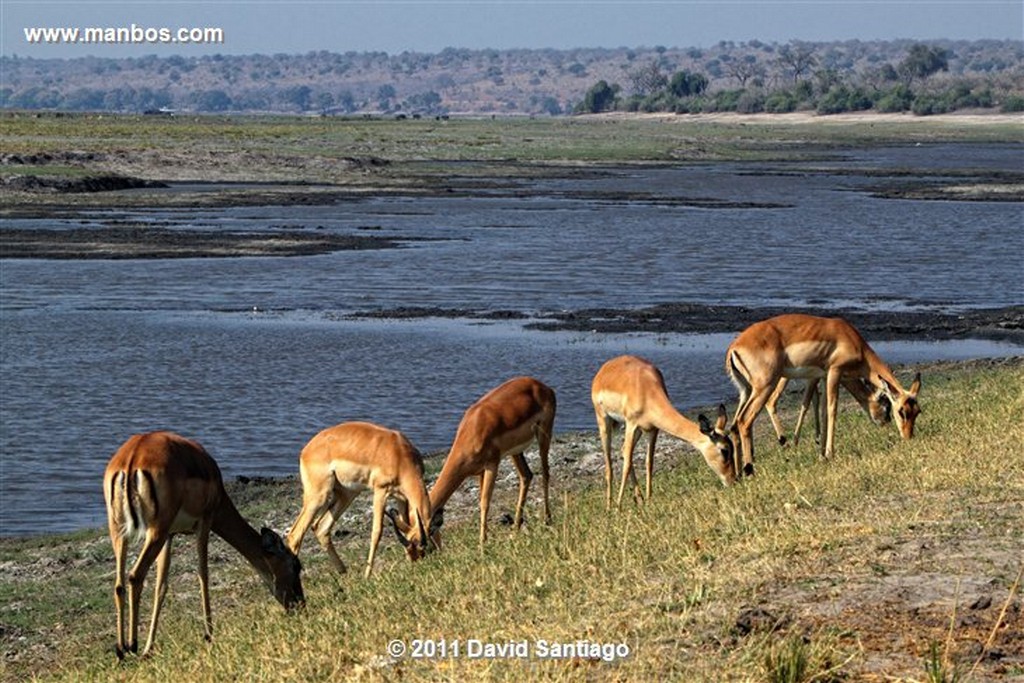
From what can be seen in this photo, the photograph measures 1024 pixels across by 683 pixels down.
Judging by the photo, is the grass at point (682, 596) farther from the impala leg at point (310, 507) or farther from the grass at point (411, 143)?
the grass at point (411, 143)

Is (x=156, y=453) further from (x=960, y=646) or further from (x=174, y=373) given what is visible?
(x=174, y=373)

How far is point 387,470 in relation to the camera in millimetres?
11484

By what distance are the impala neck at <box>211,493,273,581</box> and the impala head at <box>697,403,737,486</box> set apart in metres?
3.64

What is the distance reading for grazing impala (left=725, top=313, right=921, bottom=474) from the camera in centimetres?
1404

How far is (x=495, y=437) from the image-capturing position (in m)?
12.3

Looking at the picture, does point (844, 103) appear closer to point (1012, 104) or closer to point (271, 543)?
point (1012, 104)

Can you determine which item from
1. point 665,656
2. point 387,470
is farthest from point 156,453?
point 665,656

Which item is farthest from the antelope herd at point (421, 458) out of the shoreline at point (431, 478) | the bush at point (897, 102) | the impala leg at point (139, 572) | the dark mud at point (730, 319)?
the bush at point (897, 102)

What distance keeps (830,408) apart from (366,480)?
4.53 m

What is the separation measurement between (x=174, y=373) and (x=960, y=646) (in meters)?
18.7

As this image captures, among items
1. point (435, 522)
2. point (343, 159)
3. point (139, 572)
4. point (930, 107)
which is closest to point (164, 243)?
point (435, 522)

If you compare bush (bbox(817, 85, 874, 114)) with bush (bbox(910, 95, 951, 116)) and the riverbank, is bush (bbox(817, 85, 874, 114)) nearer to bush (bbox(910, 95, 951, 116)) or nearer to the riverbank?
bush (bbox(910, 95, 951, 116))

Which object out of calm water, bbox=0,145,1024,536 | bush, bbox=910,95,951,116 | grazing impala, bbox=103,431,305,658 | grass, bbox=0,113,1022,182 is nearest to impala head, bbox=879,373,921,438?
grazing impala, bbox=103,431,305,658

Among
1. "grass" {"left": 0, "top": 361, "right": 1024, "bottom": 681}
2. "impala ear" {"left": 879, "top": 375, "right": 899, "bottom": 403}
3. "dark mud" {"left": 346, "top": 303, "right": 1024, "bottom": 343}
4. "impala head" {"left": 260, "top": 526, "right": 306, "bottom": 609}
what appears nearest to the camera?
"grass" {"left": 0, "top": 361, "right": 1024, "bottom": 681}
